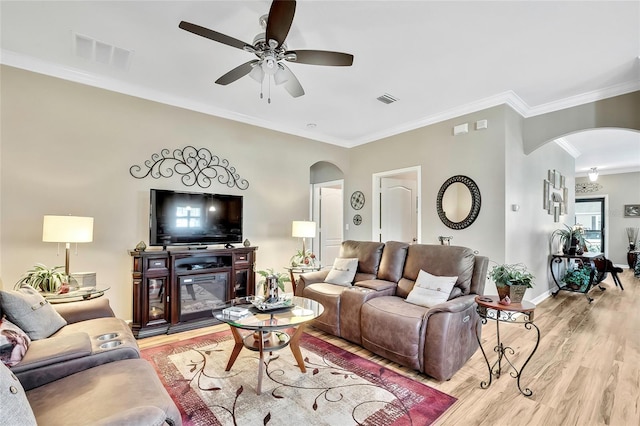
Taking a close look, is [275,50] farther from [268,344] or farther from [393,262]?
[393,262]

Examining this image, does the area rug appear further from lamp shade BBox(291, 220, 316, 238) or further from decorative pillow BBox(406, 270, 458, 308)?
lamp shade BBox(291, 220, 316, 238)

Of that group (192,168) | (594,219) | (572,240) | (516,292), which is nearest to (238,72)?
(192,168)

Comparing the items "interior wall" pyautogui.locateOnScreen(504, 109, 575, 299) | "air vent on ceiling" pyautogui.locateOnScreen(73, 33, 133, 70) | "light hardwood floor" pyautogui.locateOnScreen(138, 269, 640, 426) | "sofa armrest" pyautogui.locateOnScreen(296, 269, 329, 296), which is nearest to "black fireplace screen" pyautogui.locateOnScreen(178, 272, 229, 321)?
"light hardwood floor" pyautogui.locateOnScreen(138, 269, 640, 426)

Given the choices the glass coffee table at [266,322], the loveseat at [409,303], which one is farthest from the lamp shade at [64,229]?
the loveseat at [409,303]

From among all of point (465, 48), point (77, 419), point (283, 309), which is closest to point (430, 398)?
point (283, 309)

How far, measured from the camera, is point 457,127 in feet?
14.1

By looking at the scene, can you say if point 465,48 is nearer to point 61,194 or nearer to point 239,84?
point 239,84

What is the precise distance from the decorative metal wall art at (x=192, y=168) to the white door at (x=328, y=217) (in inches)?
91.8

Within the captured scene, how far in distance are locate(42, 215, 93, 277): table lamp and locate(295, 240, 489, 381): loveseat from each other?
7.71 ft

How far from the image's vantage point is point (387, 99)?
158 inches

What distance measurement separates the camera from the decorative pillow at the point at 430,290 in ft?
9.13

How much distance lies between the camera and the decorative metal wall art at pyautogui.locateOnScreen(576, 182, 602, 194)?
8734mm

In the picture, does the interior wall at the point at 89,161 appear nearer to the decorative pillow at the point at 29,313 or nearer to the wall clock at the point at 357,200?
the decorative pillow at the point at 29,313

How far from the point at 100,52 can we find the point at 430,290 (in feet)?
13.1
